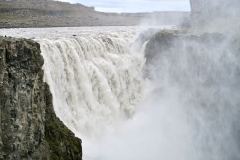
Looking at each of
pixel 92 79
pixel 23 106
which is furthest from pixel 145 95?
pixel 23 106

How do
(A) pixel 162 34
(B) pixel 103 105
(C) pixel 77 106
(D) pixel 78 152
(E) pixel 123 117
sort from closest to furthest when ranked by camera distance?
(D) pixel 78 152 → (C) pixel 77 106 → (B) pixel 103 105 → (E) pixel 123 117 → (A) pixel 162 34

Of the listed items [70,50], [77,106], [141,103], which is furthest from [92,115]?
[141,103]

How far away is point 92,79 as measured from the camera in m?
23.6

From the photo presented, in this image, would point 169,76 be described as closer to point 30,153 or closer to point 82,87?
point 82,87

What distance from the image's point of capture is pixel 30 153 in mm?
11789

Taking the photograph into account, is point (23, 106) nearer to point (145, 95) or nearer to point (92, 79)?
point (92, 79)

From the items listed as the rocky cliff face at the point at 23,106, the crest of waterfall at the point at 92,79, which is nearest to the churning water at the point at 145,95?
the crest of waterfall at the point at 92,79

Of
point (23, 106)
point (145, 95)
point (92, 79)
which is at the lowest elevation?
point (145, 95)

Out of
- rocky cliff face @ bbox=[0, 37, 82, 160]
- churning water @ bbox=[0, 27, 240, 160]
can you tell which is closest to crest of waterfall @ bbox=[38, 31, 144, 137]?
churning water @ bbox=[0, 27, 240, 160]

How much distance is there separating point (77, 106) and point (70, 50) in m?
2.72

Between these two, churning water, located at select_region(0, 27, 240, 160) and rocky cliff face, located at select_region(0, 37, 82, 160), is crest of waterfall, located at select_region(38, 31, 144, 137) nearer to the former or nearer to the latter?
churning water, located at select_region(0, 27, 240, 160)

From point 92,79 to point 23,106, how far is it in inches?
475

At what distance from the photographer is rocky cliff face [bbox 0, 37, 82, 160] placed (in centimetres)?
1106

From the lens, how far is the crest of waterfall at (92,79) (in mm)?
20562
